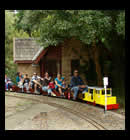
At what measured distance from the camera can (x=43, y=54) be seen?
1681 centimetres

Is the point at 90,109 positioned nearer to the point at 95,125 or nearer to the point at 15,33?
the point at 95,125

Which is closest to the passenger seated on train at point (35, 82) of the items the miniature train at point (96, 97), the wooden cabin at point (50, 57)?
the miniature train at point (96, 97)

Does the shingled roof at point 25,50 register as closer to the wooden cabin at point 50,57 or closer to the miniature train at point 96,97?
the wooden cabin at point 50,57

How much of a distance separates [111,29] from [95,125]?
437cm

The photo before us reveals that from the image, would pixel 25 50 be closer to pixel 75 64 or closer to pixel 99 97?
pixel 75 64

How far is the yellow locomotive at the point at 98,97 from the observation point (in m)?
8.75

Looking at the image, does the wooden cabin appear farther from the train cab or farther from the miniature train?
the train cab

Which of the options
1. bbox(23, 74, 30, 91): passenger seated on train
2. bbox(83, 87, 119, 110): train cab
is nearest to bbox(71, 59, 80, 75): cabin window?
bbox(23, 74, 30, 91): passenger seated on train

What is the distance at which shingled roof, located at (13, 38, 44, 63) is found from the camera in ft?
59.6

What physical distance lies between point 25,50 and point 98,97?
448 inches

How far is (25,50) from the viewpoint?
18922mm

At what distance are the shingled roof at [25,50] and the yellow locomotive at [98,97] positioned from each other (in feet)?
27.7
